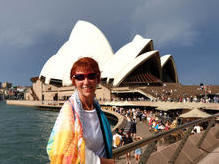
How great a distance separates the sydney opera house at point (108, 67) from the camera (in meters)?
31.5

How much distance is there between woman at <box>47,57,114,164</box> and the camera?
86cm

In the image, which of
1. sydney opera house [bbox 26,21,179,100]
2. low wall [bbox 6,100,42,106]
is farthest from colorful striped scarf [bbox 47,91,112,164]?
low wall [bbox 6,100,42,106]

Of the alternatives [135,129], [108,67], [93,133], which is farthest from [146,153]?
[108,67]

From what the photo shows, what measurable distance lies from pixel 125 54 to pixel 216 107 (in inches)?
932

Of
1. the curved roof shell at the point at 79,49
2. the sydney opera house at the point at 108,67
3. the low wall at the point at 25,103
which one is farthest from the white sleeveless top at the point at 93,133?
the curved roof shell at the point at 79,49

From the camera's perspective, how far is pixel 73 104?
103cm

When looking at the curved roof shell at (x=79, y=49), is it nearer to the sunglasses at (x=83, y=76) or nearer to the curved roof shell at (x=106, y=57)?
the curved roof shell at (x=106, y=57)

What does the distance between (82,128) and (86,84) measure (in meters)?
0.27

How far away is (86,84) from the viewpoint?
113 centimetres

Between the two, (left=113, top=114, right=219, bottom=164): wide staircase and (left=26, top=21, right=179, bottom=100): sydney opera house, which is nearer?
(left=113, top=114, right=219, bottom=164): wide staircase

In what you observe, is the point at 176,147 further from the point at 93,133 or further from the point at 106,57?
the point at 106,57

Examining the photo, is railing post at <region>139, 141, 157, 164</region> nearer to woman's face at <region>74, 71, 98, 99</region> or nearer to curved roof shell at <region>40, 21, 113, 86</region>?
woman's face at <region>74, 71, 98, 99</region>

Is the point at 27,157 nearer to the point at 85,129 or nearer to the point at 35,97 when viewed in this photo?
the point at 85,129

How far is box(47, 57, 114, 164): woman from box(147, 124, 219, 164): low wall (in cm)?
79
